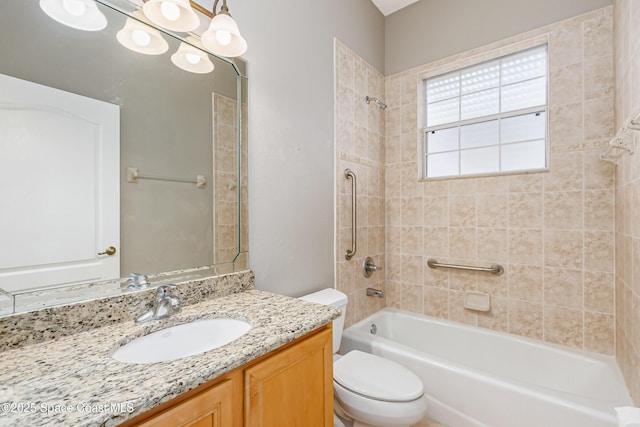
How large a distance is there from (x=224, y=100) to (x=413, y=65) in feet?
5.91

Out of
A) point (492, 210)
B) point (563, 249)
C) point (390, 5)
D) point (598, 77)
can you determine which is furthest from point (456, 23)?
point (563, 249)

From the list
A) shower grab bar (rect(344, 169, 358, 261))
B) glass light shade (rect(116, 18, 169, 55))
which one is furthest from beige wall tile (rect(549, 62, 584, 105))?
glass light shade (rect(116, 18, 169, 55))

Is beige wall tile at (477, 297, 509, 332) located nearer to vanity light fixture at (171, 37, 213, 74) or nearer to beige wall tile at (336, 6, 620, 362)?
beige wall tile at (336, 6, 620, 362)

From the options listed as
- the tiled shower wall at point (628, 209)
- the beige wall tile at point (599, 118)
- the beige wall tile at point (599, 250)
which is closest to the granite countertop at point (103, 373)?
the tiled shower wall at point (628, 209)

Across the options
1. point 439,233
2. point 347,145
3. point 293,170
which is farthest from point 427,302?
point 293,170

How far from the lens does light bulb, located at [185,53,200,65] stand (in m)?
1.26

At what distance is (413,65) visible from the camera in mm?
2434

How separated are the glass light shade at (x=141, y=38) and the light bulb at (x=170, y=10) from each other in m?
0.12

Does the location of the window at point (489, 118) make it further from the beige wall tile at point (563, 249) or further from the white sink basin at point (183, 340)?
the white sink basin at point (183, 340)

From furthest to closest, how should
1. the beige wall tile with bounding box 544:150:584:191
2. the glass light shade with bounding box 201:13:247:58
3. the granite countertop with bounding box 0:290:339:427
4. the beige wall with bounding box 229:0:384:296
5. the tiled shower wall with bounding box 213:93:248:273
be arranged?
the beige wall tile with bounding box 544:150:584:191 < the beige wall with bounding box 229:0:384:296 < the tiled shower wall with bounding box 213:93:248:273 < the glass light shade with bounding box 201:13:247:58 < the granite countertop with bounding box 0:290:339:427

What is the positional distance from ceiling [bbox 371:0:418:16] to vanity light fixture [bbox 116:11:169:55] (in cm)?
199

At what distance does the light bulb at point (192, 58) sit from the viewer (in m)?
1.26

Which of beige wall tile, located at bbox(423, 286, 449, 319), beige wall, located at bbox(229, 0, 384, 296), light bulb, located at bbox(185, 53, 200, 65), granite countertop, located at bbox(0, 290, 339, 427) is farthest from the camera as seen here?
beige wall tile, located at bbox(423, 286, 449, 319)

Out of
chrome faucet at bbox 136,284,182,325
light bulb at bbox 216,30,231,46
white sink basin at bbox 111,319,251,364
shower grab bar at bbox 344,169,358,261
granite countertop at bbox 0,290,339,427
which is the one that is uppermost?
light bulb at bbox 216,30,231,46
